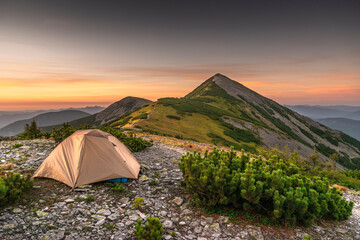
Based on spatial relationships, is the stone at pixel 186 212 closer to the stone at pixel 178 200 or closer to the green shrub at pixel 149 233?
the stone at pixel 178 200

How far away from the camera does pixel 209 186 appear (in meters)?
7.38

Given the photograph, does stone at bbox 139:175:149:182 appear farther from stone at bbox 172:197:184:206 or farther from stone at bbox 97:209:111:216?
stone at bbox 97:209:111:216

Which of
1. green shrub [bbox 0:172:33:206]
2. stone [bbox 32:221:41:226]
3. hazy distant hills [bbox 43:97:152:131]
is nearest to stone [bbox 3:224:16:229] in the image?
stone [bbox 32:221:41:226]

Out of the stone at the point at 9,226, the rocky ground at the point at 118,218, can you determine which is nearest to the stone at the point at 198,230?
the rocky ground at the point at 118,218

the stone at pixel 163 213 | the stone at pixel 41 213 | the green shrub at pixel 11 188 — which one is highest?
the green shrub at pixel 11 188

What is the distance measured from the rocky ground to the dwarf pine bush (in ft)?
1.59

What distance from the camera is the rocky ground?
625cm

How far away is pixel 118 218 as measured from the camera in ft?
23.5

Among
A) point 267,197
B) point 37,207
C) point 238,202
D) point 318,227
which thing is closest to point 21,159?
point 37,207

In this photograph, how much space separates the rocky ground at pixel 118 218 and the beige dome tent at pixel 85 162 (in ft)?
1.34

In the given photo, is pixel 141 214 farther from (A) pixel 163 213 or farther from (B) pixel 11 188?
(B) pixel 11 188

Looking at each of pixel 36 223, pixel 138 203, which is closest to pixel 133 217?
pixel 138 203

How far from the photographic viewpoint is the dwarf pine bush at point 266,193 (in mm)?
6581

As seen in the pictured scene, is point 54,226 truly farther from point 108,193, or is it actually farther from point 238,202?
point 238,202
